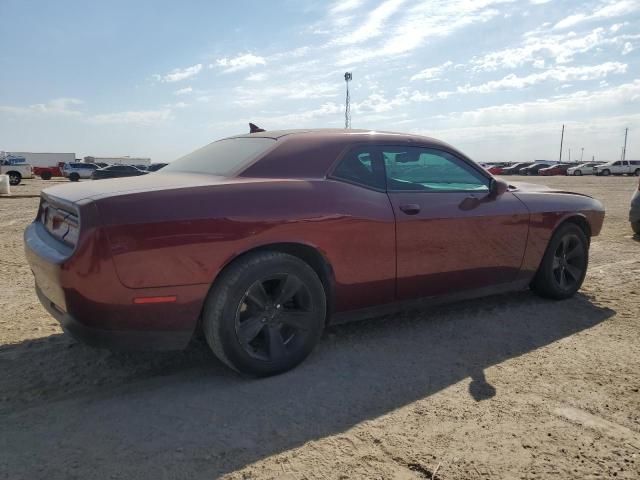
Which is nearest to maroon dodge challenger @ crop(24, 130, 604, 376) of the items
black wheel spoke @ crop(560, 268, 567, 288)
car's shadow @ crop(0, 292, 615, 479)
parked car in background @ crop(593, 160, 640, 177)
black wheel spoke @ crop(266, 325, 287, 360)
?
black wheel spoke @ crop(266, 325, 287, 360)

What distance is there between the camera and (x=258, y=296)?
9.36ft

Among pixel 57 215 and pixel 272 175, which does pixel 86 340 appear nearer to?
pixel 57 215

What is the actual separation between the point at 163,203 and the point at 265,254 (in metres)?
0.61

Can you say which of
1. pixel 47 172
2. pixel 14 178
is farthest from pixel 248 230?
pixel 47 172

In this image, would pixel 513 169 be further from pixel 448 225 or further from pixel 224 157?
pixel 224 157

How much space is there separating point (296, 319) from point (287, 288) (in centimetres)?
20

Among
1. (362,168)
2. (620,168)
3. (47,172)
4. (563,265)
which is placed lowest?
(620,168)

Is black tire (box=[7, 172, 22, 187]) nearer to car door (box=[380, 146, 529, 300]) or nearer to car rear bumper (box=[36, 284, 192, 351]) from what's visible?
car rear bumper (box=[36, 284, 192, 351])

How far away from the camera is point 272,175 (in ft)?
9.92

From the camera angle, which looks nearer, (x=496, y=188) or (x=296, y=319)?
(x=296, y=319)

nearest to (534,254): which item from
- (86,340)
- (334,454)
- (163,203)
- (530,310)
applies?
(530,310)

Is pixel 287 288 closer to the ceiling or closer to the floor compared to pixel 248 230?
closer to the floor

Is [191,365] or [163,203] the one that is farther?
[191,365]

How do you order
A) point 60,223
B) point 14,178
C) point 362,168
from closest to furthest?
point 60,223 → point 362,168 → point 14,178
